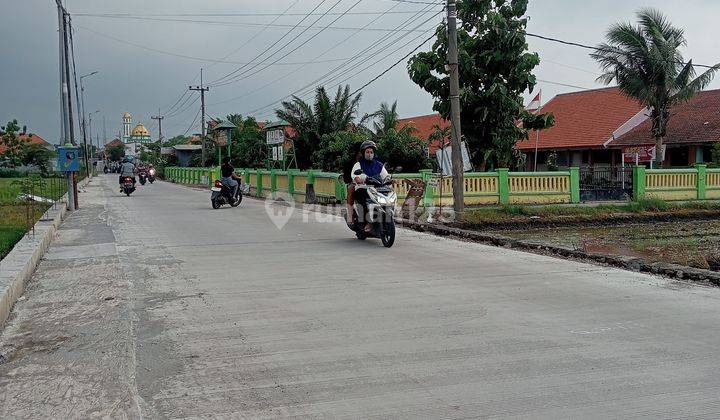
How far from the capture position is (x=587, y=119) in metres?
37.8

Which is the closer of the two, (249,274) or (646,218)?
(249,274)

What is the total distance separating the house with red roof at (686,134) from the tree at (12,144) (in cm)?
4677

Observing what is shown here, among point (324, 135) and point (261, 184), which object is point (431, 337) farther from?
point (324, 135)

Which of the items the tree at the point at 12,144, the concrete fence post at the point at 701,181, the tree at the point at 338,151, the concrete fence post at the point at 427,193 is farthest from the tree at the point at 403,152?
the tree at the point at 12,144

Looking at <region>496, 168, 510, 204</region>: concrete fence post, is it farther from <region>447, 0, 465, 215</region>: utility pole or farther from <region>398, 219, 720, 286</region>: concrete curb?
<region>398, 219, 720, 286</region>: concrete curb

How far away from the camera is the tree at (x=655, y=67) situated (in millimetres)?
28203

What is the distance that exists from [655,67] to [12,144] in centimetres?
5051

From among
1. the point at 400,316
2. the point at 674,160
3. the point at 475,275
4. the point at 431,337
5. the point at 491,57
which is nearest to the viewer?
the point at 431,337

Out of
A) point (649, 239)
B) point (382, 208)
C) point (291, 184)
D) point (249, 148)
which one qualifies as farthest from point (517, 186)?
point (249, 148)

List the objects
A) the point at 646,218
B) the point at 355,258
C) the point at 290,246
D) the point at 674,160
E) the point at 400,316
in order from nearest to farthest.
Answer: the point at 400,316 < the point at 355,258 < the point at 290,246 < the point at 646,218 < the point at 674,160

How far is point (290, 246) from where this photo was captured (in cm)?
1158

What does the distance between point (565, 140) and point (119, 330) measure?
33.0m

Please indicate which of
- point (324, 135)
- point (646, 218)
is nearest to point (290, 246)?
point (646, 218)

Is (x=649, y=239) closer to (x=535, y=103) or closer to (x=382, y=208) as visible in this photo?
(x=382, y=208)
